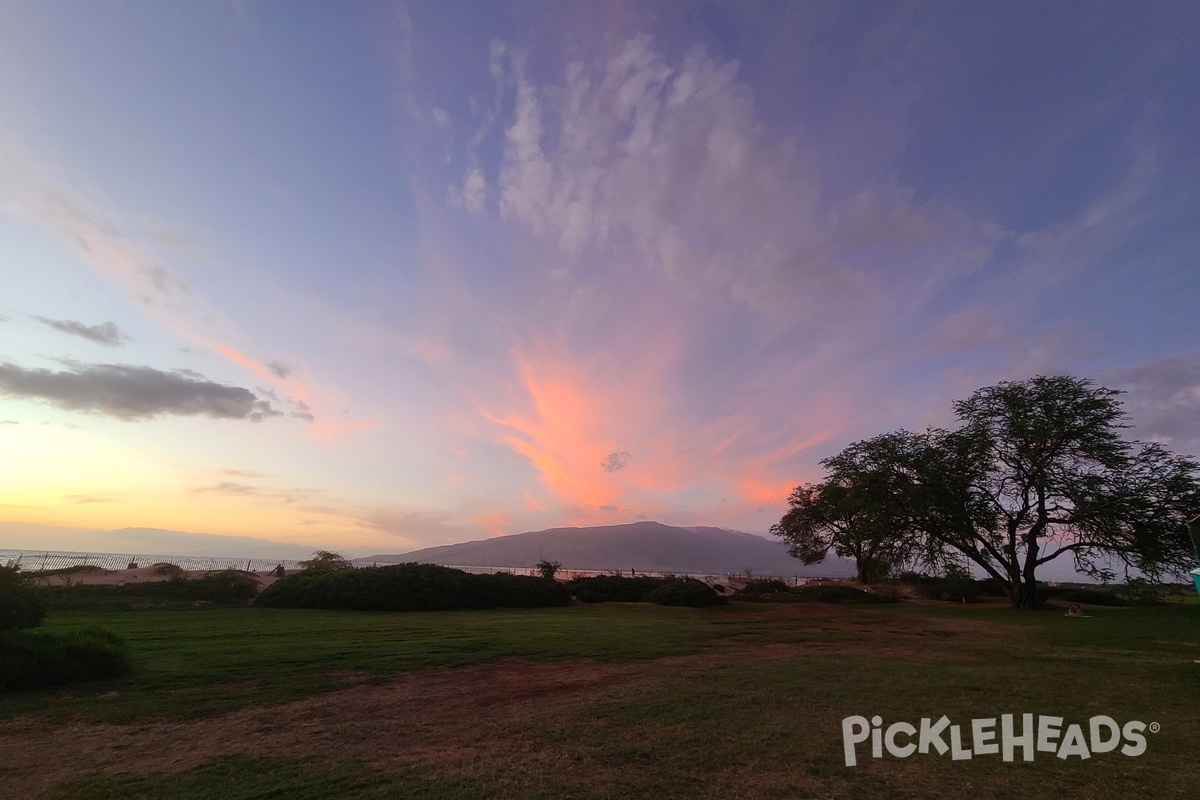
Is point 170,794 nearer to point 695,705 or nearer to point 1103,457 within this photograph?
point 695,705

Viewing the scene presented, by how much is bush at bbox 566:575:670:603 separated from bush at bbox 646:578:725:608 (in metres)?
1.21

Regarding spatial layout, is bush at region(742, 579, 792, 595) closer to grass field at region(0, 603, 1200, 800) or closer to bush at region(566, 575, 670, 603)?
bush at region(566, 575, 670, 603)

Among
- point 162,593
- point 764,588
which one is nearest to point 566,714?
point 162,593

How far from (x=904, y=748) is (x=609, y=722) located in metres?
3.82

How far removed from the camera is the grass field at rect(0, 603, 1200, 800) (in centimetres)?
555

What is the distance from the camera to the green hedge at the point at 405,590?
2447 cm

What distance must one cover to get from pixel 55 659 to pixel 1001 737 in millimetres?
14884

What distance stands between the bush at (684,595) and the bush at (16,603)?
86.8 feet

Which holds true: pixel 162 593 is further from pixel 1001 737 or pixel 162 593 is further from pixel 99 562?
pixel 1001 737

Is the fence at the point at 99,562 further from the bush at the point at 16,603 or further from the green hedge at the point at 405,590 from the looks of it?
the bush at the point at 16,603

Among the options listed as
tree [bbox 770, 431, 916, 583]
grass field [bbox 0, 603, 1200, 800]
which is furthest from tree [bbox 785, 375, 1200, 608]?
grass field [bbox 0, 603, 1200, 800]

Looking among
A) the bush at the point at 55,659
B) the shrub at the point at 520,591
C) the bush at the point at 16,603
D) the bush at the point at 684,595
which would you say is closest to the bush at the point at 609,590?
the bush at the point at 684,595

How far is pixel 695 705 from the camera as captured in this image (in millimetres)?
8578

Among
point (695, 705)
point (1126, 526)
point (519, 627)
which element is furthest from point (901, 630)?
point (1126, 526)
